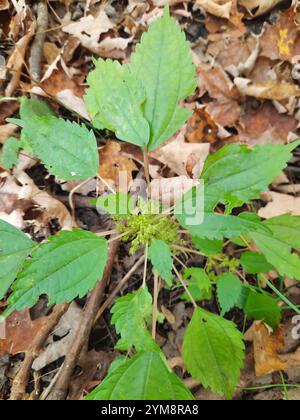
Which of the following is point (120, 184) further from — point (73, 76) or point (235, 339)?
point (235, 339)

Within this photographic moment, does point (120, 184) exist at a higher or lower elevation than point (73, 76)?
lower

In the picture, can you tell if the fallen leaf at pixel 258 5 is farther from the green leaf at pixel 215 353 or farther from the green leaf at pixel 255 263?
the green leaf at pixel 215 353

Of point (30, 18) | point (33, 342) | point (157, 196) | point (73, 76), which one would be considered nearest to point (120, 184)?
point (157, 196)

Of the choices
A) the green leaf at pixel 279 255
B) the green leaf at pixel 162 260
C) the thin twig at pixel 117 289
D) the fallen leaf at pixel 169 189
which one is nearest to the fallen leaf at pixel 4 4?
the fallen leaf at pixel 169 189

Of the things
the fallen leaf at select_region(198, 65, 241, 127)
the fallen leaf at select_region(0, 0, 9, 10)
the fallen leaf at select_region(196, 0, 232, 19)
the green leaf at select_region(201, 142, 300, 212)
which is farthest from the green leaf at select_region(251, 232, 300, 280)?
the fallen leaf at select_region(0, 0, 9, 10)

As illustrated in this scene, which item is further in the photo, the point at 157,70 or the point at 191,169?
the point at 191,169

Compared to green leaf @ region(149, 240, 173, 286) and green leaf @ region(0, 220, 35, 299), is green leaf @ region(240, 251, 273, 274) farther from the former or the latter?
green leaf @ region(0, 220, 35, 299)

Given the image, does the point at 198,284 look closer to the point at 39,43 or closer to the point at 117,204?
the point at 117,204
